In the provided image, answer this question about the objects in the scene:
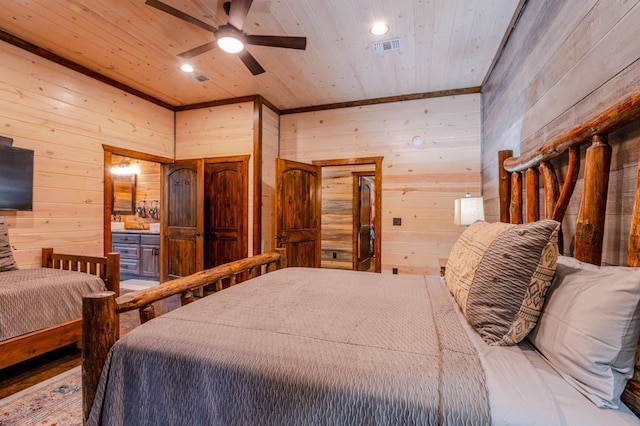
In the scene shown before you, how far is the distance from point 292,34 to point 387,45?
91cm

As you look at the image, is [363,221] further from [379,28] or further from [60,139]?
[60,139]

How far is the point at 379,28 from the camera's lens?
8.55 ft

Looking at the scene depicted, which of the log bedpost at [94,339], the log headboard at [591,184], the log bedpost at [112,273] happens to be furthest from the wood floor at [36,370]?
the log headboard at [591,184]

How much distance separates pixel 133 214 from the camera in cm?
620

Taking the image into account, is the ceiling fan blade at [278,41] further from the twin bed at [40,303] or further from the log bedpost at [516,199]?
the twin bed at [40,303]

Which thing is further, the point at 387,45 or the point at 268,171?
the point at 268,171

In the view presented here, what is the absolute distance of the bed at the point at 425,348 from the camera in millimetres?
796

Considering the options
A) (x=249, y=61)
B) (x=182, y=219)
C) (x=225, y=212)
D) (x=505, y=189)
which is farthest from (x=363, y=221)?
(x=249, y=61)

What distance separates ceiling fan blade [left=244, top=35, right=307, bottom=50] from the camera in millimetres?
2299

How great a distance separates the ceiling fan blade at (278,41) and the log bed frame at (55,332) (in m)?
2.24

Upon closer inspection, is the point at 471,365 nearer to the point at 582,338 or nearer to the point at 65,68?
the point at 582,338

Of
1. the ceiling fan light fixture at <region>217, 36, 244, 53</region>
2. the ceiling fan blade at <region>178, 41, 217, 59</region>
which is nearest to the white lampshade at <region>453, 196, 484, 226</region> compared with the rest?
the ceiling fan light fixture at <region>217, 36, 244, 53</region>

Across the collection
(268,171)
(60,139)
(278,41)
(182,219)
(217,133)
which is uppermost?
(278,41)

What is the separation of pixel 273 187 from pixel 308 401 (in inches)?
150
